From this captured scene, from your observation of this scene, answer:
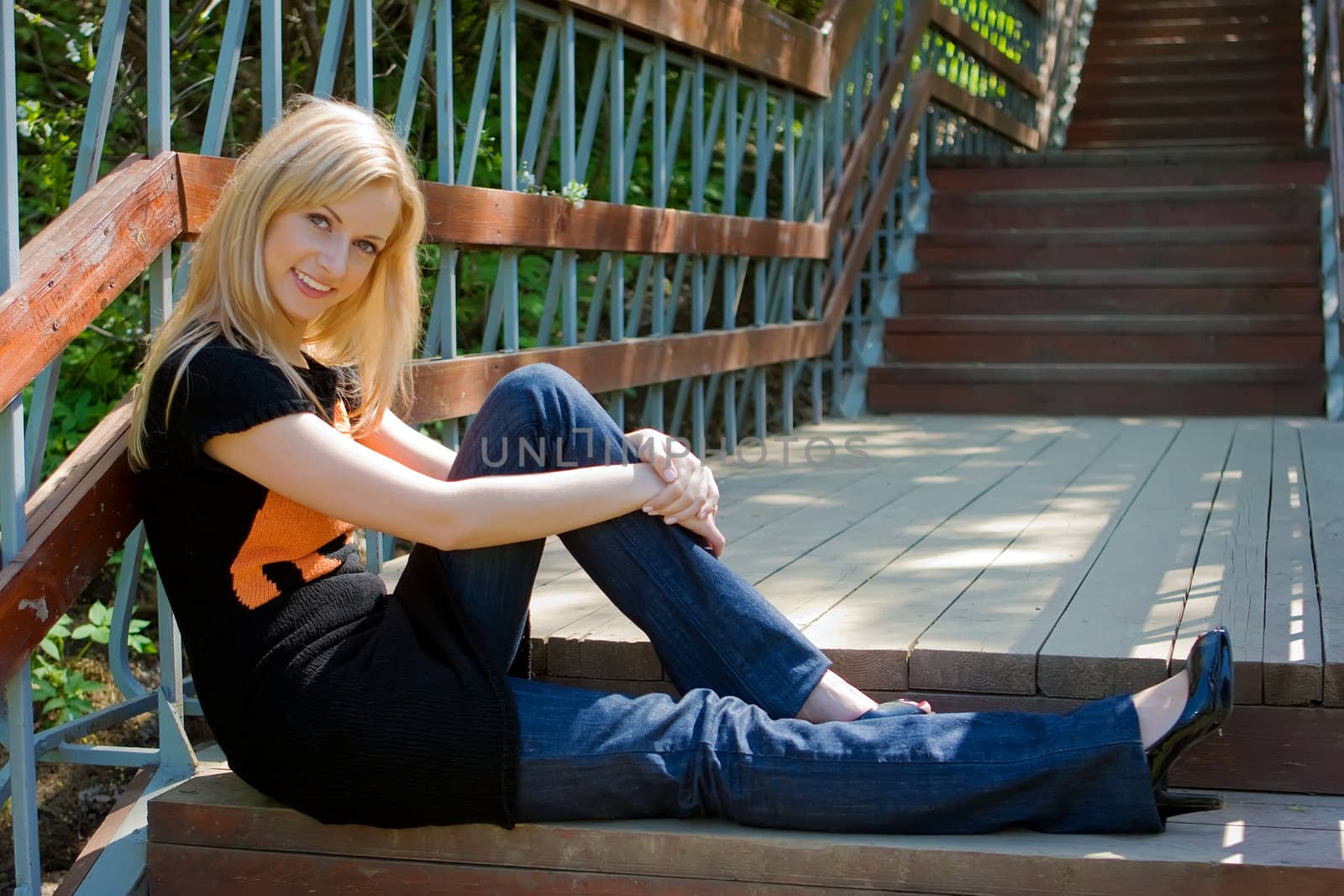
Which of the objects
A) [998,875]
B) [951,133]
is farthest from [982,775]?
[951,133]

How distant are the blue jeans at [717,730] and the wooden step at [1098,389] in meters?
3.69

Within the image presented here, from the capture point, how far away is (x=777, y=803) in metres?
1.77

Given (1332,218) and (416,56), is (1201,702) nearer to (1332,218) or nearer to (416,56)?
(416,56)

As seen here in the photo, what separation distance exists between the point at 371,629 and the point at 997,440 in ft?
10.1

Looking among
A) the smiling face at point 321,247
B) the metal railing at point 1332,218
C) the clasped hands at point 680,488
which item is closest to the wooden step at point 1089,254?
the metal railing at point 1332,218

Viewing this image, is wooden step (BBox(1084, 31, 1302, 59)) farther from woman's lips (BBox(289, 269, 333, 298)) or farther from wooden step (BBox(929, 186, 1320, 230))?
woman's lips (BBox(289, 269, 333, 298))

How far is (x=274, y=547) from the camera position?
1841mm

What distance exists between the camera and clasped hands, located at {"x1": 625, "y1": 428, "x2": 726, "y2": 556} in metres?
1.91

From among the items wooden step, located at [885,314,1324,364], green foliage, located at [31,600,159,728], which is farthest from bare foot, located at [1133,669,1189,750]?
wooden step, located at [885,314,1324,364]

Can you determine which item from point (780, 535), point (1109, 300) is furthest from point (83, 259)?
point (1109, 300)

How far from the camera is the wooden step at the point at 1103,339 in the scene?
5332 mm

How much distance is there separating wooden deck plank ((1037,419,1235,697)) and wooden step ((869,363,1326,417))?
1.70 metres

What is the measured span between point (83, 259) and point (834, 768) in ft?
3.70

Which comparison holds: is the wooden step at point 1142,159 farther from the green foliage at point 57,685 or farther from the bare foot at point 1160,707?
the bare foot at point 1160,707
